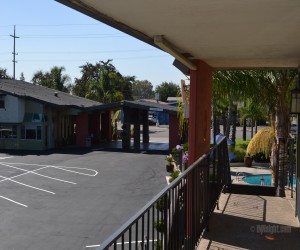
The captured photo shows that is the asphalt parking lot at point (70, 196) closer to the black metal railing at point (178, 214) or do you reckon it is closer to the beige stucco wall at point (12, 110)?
the beige stucco wall at point (12, 110)

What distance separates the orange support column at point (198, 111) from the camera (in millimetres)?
6047

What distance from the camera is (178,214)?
144 inches

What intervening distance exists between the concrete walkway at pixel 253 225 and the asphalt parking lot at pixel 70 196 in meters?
5.06

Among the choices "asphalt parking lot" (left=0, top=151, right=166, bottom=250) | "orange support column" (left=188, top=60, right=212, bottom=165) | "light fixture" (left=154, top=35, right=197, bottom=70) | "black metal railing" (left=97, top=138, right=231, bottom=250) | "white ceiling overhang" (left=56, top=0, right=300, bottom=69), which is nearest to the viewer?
"black metal railing" (left=97, top=138, right=231, bottom=250)

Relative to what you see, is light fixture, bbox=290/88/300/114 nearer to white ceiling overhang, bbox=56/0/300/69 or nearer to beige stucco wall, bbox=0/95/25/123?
white ceiling overhang, bbox=56/0/300/69

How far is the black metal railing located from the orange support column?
0.28m

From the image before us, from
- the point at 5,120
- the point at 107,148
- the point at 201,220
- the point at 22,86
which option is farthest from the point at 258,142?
the point at 22,86

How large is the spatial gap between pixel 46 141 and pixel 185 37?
32068 millimetres

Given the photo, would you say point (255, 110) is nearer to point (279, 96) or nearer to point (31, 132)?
point (279, 96)

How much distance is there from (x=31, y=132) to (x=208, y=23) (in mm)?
→ 32742

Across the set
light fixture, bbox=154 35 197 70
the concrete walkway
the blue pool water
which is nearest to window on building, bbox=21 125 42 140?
the blue pool water

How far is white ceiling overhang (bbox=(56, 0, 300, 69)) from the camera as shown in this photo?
10.5ft

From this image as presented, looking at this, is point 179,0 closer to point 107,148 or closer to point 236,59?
point 236,59

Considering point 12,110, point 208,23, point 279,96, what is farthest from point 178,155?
point 208,23
